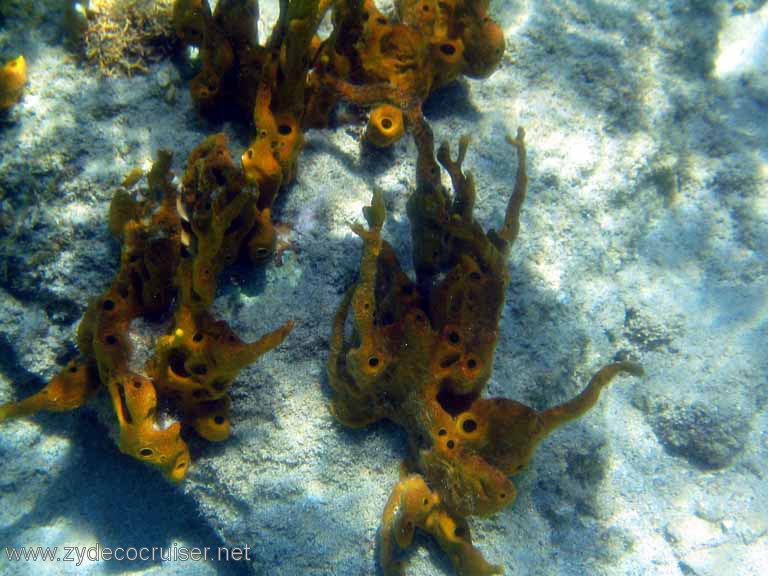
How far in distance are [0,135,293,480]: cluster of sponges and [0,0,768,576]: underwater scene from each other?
14 mm

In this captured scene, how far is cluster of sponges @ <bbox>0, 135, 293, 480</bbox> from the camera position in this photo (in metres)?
2.35

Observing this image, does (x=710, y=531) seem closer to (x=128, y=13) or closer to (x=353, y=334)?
(x=353, y=334)

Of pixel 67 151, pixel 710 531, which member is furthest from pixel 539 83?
pixel 710 531

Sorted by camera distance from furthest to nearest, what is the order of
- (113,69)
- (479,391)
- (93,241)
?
(113,69), (93,241), (479,391)

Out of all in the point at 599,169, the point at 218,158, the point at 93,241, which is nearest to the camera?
the point at 218,158

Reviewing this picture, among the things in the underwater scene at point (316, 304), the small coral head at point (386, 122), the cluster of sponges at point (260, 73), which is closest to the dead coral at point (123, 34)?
the underwater scene at point (316, 304)

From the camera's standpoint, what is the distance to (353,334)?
2736 mm

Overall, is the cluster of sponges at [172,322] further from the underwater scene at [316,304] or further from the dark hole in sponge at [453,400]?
the dark hole in sponge at [453,400]

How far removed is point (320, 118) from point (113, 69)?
1374 mm

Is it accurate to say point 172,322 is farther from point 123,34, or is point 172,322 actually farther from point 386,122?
point 123,34

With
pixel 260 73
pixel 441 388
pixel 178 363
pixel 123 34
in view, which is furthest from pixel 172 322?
pixel 123 34

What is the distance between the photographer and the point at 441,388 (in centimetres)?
261

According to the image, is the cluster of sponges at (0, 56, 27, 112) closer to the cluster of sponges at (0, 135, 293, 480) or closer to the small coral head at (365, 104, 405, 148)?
the cluster of sponges at (0, 135, 293, 480)

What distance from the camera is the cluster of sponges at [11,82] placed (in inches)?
118
